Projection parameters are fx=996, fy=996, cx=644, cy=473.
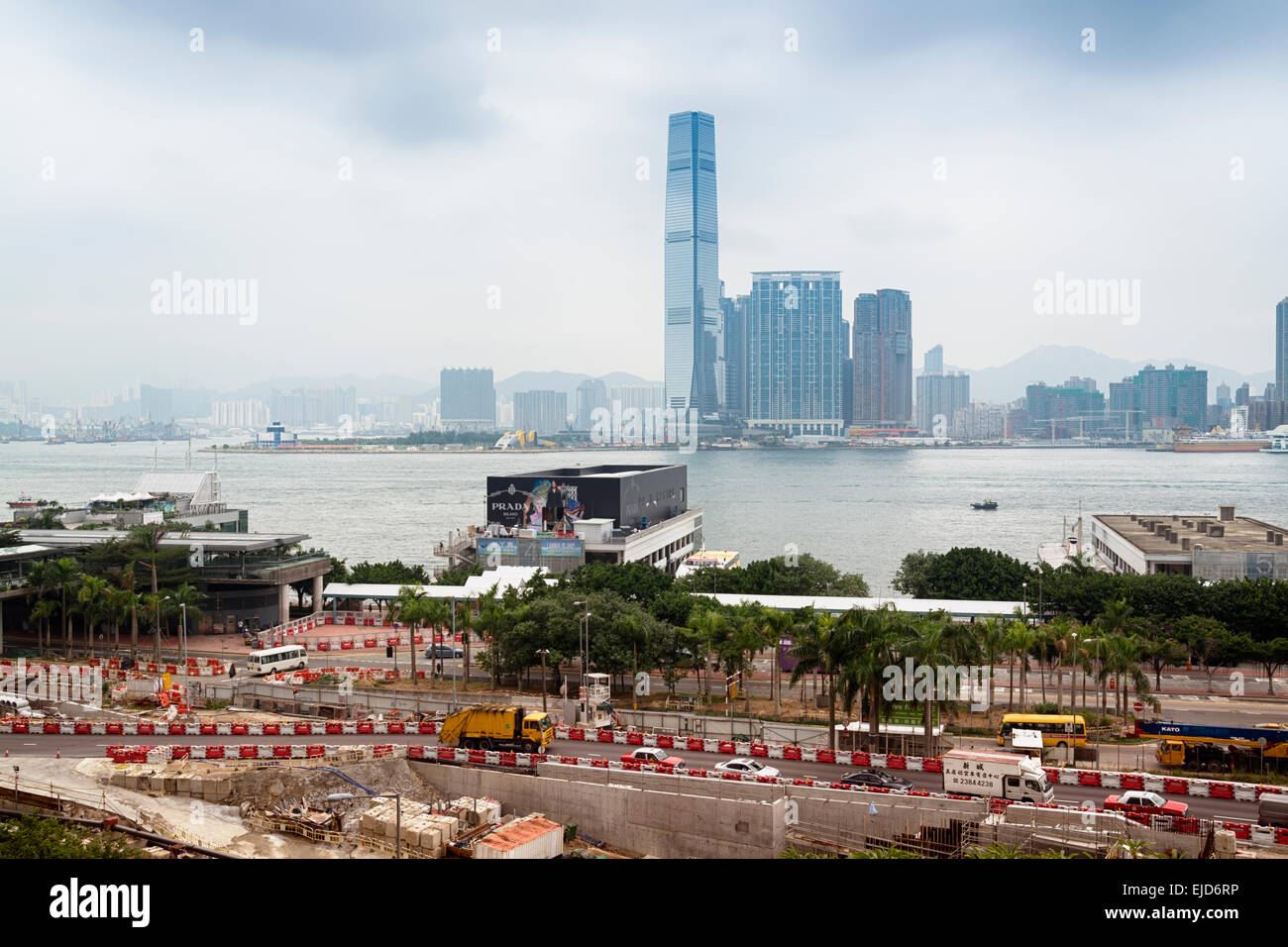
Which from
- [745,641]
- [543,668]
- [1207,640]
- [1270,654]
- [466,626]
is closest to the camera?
[543,668]

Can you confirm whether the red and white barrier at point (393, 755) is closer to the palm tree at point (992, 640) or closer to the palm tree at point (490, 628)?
the palm tree at point (490, 628)

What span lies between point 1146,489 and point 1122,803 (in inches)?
5726

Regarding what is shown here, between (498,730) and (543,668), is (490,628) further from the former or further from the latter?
(498,730)

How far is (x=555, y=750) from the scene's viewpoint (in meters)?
23.1

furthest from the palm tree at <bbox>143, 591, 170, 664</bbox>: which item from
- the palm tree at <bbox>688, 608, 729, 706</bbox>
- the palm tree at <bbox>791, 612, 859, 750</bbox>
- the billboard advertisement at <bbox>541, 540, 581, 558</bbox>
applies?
the palm tree at <bbox>791, 612, 859, 750</bbox>

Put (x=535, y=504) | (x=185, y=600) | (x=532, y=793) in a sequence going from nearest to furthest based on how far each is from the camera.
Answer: (x=532, y=793) < (x=185, y=600) < (x=535, y=504)

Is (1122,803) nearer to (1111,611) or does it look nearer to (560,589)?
(1111,611)

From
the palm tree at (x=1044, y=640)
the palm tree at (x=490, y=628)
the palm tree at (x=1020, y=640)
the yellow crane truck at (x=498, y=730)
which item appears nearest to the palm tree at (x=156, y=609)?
the palm tree at (x=490, y=628)

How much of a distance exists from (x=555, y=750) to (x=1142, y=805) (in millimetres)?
12196

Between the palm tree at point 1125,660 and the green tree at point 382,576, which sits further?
the green tree at point 382,576

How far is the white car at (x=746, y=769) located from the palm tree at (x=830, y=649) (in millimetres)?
3385

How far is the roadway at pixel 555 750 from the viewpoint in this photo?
19.0 m

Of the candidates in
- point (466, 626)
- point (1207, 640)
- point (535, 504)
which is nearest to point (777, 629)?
point (466, 626)
